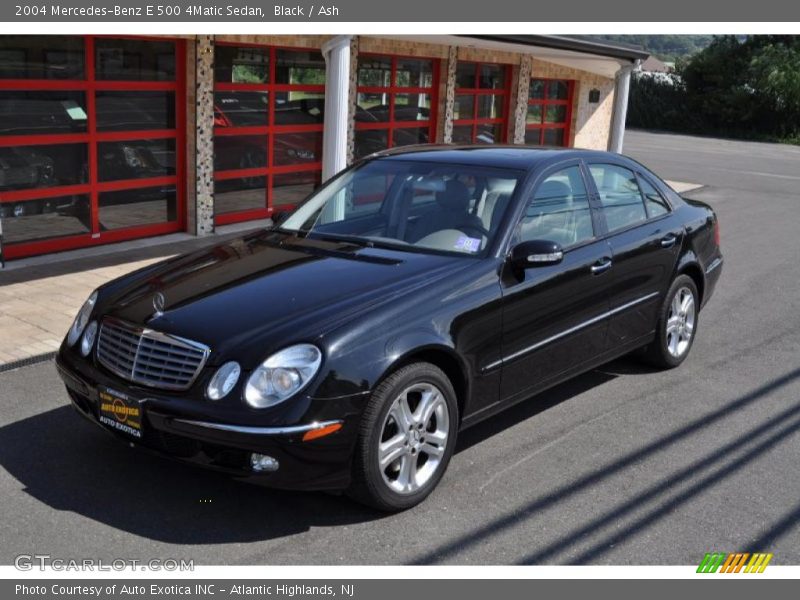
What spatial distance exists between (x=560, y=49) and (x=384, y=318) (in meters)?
11.7

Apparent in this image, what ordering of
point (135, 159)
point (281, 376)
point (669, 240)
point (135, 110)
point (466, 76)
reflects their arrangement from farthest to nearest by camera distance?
point (466, 76) → point (135, 159) → point (135, 110) → point (669, 240) → point (281, 376)

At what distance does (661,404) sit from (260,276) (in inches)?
112

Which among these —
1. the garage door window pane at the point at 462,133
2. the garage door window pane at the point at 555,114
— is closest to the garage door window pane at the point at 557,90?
the garage door window pane at the point at 555,114

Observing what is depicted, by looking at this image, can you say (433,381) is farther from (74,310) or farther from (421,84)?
(421,84)

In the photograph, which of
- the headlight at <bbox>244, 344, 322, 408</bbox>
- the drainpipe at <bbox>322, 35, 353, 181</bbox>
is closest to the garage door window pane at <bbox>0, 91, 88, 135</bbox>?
the drainpipe at <bbox>322, 35, 353, 181</bbox>

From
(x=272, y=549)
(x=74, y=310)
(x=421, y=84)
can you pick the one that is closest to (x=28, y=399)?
(x=74, y=310)

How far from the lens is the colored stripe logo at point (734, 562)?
3973mm

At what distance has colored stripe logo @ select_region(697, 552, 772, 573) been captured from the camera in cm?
397

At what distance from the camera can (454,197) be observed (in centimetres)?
536

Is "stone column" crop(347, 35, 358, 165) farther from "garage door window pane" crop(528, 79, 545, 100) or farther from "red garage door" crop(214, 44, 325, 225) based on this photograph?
"garage door window pane" crop(528, 79, 545, 100)

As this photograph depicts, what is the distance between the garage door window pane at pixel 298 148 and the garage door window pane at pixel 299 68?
27.8 inches

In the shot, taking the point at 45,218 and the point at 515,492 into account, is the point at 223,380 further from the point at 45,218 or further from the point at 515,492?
the point at 45,218

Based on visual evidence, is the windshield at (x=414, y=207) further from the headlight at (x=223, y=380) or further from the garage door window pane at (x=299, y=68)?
the garage door window pane at (x=299, y=68)

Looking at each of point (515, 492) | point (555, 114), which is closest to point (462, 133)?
→ point (555, 114)
